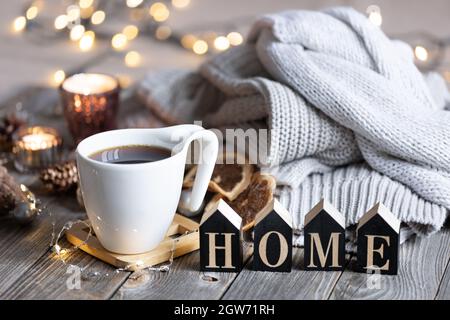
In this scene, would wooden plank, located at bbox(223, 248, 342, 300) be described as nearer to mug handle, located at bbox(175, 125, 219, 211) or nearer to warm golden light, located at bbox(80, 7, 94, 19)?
mug handle, located at bbox(175, 125, 219, 211)

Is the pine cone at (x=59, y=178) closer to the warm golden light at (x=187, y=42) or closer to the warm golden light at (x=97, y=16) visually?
the warm golden light at (x=97, y=16)

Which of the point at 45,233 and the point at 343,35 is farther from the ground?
the point at 343,35

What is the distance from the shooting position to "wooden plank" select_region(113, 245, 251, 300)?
943mm

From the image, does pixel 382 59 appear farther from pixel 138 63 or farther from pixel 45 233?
pixel 138 63

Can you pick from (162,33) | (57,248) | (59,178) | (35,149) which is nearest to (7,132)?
(35,149)

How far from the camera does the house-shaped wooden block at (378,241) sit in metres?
0.95

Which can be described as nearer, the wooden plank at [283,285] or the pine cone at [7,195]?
the wooden plank at [283,285]

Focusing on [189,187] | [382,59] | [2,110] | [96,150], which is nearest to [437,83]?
[382,59]

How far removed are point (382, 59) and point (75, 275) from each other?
1.90 feet

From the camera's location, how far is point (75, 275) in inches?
38.6

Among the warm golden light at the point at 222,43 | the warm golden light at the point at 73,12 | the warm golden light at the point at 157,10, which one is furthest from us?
the warm golden light at the point at 157,10

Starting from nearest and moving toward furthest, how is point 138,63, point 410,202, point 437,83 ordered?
Answer: 1. point 410,202
2. point 437,83
3. point 138,63

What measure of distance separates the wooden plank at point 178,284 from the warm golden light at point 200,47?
1.06 meters

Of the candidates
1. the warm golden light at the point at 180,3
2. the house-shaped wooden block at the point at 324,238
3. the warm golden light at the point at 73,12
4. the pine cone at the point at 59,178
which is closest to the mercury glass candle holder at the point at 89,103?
the pine cone at the point at 59,178
